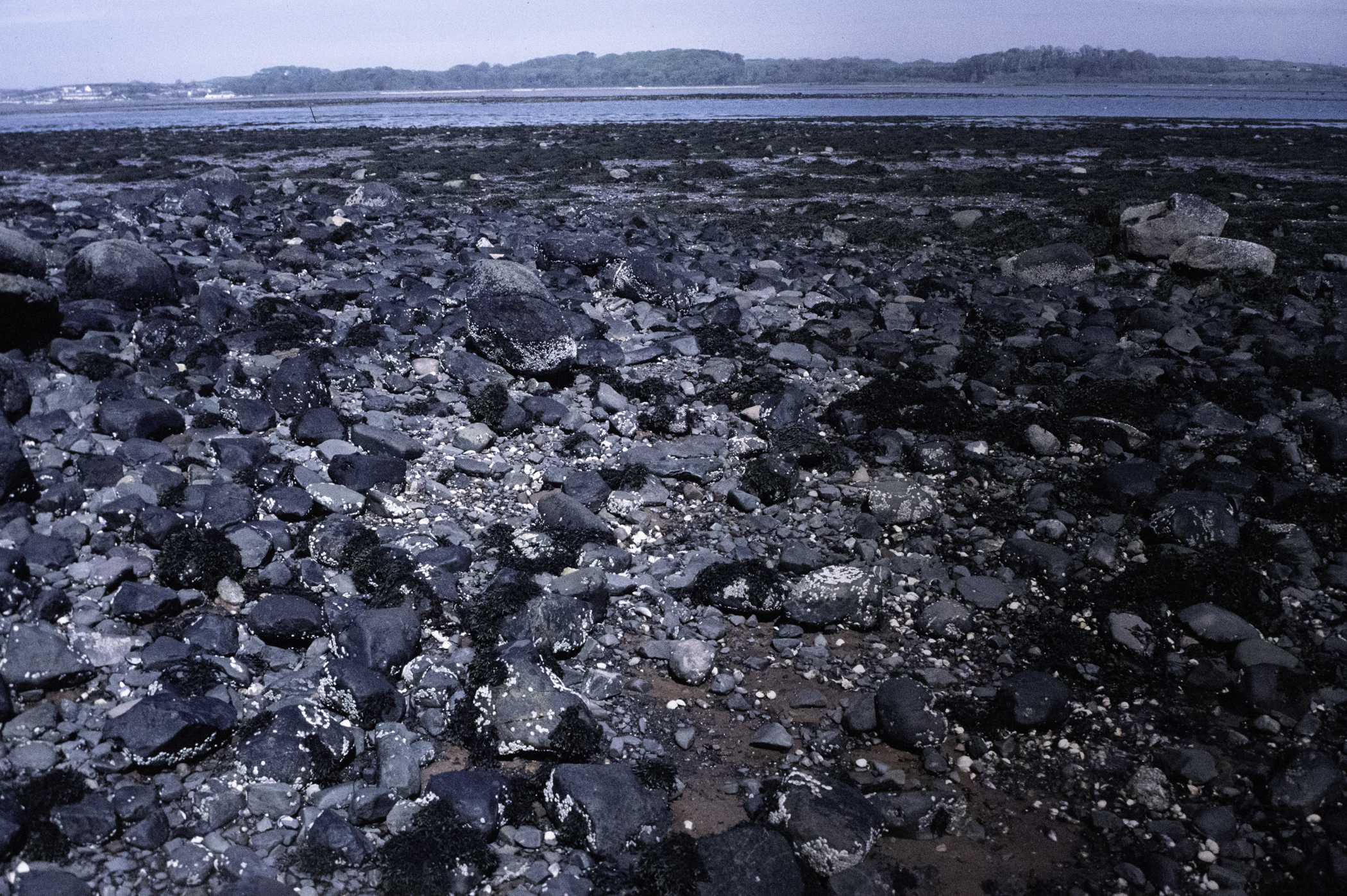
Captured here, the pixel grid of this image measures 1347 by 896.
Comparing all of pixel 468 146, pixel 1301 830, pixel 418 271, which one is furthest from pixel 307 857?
pixel 468 146

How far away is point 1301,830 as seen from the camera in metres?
3.50

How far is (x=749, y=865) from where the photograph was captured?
10.7 feet

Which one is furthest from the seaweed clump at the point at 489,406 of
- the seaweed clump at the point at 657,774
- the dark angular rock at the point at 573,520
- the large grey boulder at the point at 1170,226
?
the large grey boulder at the point at 1170,226

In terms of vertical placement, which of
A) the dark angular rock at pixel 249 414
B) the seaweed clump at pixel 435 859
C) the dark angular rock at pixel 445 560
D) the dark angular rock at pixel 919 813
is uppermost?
the dark angular rock at pixel 249 414

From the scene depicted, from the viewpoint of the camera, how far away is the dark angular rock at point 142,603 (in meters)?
4.44

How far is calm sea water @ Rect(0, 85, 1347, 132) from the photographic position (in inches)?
2041

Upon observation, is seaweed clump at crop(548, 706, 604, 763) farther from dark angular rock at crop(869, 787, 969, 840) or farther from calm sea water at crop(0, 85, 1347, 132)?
calm sea water at crop(0, 85, 1347, 132)

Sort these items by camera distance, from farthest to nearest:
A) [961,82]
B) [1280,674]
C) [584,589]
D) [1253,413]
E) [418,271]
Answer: [961,82], [418,271], [1253,413], [584,589], [1280,674]

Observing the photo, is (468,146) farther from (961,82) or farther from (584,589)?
(961,82)

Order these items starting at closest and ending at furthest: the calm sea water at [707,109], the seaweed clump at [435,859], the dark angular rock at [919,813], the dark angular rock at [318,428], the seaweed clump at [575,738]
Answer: the seaweed clump at [435,859] → the dark angular rock at [919,813] → the seaweed clump at [575,738] → the dark angular rock at [318,428] → the calm sea water at [707,109]

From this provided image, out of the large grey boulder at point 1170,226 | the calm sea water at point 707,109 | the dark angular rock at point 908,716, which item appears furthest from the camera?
the calm sea water at point 707,109

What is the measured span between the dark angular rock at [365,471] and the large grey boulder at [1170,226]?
41.4 feet

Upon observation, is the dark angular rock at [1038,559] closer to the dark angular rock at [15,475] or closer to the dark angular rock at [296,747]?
the dark angular rock at [296,747]

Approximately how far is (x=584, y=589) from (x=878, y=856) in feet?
7.32
